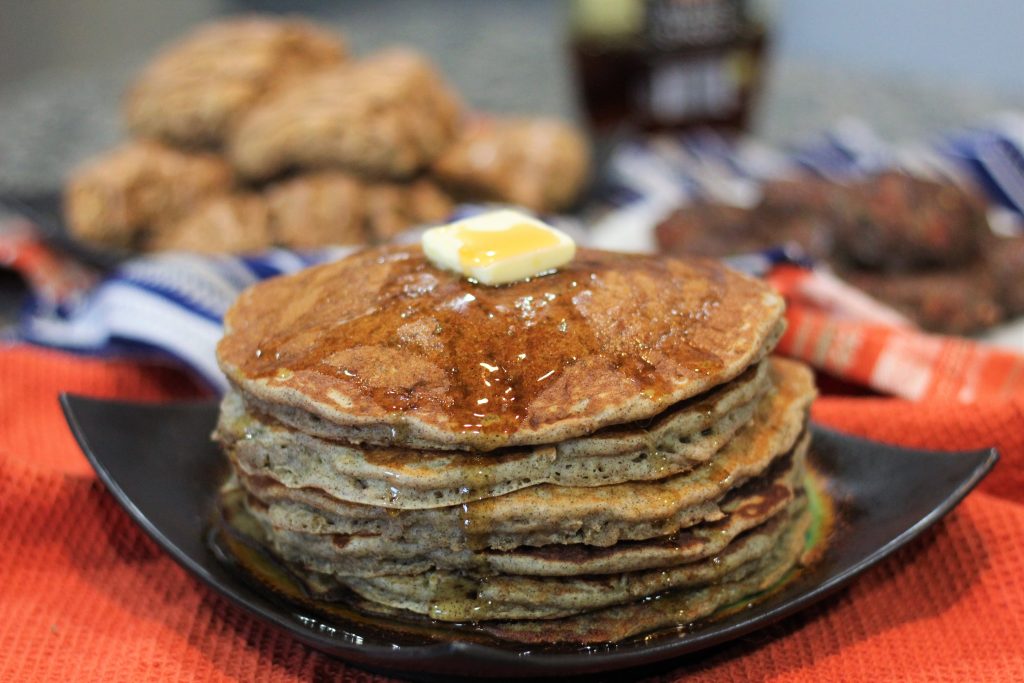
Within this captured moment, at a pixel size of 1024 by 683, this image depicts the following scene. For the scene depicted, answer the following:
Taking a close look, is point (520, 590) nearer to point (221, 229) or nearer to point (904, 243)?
point (904, 243)

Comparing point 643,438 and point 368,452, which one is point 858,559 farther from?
point 368,452

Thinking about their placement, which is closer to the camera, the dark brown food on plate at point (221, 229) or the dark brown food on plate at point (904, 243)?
the dark brown food on plate at point (904, 243)

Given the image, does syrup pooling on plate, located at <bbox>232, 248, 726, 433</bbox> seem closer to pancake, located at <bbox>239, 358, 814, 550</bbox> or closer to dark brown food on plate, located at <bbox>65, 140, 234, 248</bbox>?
pancake, located at <bbox>239, 358, 814, 550</bbox>

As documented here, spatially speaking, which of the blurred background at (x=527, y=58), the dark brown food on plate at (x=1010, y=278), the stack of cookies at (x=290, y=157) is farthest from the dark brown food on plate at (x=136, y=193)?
the dark brown food on plate at (x=1010, y=278)

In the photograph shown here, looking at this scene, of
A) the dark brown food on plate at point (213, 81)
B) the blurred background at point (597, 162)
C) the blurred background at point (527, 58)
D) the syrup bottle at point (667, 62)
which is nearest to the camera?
the blurred background at point (597, 162)

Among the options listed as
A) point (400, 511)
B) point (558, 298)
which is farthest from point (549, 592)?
point (558, 298)

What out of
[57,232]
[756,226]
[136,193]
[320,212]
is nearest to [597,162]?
[756,226]

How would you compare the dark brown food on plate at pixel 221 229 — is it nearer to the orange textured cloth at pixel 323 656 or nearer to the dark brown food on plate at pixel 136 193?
the dark brown food on plate at pixel 136 193
